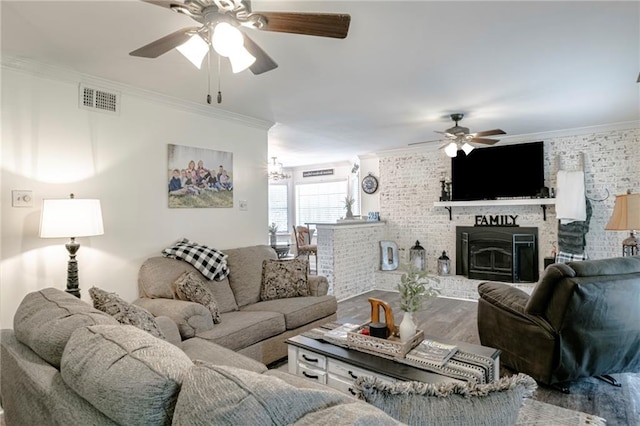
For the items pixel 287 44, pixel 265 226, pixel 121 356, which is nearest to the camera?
pixel 121 356

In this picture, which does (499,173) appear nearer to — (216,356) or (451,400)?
(216,356)

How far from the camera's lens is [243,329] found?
285 centimetres

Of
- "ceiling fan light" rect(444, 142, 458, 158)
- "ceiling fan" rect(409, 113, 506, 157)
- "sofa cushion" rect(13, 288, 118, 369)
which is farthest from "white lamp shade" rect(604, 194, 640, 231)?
"sofa cushion" rect(13, 288, 118, 369)

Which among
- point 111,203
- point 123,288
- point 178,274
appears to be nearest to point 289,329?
point 178,274

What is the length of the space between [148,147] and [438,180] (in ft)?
15.3

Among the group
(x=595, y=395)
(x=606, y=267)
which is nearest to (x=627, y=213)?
(x=606, y=267)

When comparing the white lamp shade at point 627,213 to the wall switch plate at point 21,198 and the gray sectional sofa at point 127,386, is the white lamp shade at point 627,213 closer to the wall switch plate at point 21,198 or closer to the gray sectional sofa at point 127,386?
the gray sectional sofa at point 127,386

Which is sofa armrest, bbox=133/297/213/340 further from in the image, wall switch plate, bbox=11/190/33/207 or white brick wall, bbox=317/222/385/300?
white brick wall, bbox=317/222/385/300

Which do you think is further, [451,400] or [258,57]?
[258,57]

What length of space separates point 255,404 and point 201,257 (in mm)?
2873

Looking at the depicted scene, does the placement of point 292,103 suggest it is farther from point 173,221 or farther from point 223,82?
point 173,221

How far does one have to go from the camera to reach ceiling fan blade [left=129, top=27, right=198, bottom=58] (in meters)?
1.78

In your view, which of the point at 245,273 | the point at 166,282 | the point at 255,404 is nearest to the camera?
the point at 255,404

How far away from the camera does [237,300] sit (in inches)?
141
